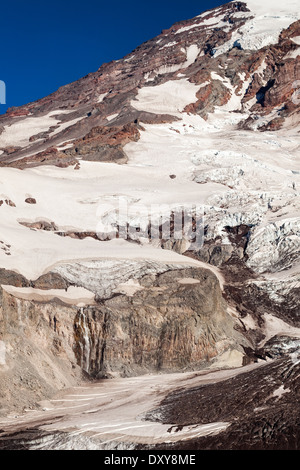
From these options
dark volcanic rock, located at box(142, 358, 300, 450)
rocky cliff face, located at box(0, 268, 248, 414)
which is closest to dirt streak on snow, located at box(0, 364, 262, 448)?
dark volcanic rock, located at box(142, 358, 300, 450)

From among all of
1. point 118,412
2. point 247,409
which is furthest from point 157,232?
point 247,409

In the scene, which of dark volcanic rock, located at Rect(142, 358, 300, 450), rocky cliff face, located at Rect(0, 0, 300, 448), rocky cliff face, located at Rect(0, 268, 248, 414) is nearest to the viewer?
dark volcanic rock, located at Rect(142, 358, 300, 450)

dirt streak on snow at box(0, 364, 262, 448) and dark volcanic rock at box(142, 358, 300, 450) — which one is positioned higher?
dark volcanic rock at box(142, 358, 300, 450)

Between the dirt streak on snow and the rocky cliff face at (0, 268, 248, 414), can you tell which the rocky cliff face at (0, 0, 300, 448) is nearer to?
the rocky cliff face at (0, 268, 248, 414)

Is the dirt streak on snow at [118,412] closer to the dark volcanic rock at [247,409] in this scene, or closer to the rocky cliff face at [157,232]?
the dark volcanic rock at [247,409]

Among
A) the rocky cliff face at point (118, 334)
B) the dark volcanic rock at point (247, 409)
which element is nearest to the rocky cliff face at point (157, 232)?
the rocky cliff face at point (118, 334)

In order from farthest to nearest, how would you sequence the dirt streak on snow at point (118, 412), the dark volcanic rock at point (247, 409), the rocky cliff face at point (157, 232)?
the rocky cliff face at point (157, 232) < the dirt streak on snow at point (118, 412) < the dark volcanic rock at point (247, 409)

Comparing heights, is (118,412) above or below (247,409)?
below

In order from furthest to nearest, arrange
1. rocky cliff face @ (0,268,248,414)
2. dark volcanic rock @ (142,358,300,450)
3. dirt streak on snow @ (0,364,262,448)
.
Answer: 1. rocky cliff face @ (0,268,248,414)
2. dirt streak on snow @ (0,364,262,448)
3. dark volcanic rock @ (142,358,300,450)

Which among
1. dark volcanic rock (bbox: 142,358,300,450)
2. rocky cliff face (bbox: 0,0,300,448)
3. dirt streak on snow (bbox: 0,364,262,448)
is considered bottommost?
dirt streak on snow (bbox: 0,364,262,448)

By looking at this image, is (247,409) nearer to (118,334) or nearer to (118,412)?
(118,412)

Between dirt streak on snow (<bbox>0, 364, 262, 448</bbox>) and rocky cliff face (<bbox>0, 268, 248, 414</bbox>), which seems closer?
dirt streak on snow (<bbox>0, 364, 262, 448</bbox>)
